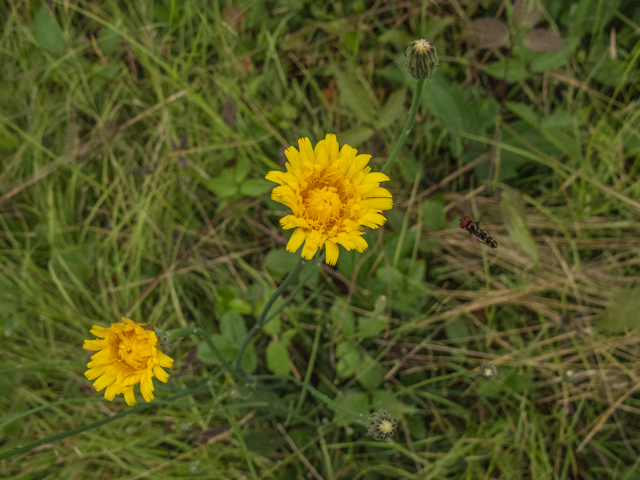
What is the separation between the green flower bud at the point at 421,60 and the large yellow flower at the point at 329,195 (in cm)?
35

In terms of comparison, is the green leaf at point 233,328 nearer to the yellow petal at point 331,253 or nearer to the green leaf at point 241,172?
the green leaf at point 241,172

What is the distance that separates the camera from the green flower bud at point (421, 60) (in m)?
1.52

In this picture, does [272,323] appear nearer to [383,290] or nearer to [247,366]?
[247,366]

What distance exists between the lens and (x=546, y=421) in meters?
2.82

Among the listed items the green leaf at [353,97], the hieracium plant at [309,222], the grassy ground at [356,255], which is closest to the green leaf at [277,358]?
the grassy ground at [356,255]

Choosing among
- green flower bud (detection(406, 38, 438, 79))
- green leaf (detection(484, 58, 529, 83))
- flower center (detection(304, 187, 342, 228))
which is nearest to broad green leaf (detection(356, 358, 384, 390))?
flower center (detection(304, 187, 342, 228))

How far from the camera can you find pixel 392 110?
2537mm

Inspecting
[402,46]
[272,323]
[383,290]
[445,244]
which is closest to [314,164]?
[272,323]

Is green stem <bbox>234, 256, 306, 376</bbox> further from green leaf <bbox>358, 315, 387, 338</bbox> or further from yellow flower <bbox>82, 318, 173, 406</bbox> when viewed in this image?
green leaf <bbox>358, 315, 387, 338</bbox>

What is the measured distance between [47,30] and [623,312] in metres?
4.28

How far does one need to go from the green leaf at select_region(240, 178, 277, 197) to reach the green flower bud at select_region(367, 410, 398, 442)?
1475 millimetres

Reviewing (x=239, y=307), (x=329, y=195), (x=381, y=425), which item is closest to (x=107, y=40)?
(x=239, y=307)

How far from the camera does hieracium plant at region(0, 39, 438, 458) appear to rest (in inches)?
62.4

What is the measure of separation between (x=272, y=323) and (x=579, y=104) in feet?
8.34
